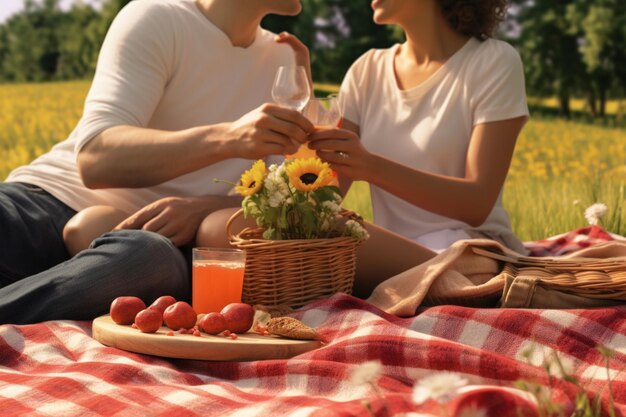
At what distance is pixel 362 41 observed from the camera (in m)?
24.0

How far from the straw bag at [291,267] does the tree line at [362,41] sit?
16.7m

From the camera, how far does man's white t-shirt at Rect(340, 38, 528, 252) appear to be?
3895 mm

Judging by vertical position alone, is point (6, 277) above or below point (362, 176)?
below

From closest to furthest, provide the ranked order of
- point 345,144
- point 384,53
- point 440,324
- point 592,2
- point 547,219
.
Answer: point 440,324 < point 345,144 < point 384,53 < point 547,219 < point 592,2

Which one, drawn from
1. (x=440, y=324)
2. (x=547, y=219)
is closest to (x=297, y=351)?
(x=440, y=324)

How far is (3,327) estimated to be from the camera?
2.85m

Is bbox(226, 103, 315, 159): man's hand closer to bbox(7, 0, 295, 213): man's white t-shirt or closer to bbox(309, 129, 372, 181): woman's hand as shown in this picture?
bbox(309, 129, 372, 181): woman's hand

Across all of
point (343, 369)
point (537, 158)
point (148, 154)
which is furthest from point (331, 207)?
point (537, 158)

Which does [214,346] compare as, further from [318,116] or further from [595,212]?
[595,212]

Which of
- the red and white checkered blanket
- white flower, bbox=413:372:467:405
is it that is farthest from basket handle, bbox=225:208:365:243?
white flower, bbox=413:372:467:405

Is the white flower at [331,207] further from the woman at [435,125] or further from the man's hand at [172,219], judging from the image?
the man's hand at [172,219]

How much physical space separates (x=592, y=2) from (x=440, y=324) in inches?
793

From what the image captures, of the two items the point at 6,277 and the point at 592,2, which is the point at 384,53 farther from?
the point at 592,2

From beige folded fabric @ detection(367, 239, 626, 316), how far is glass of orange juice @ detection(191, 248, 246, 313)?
0.50 m
